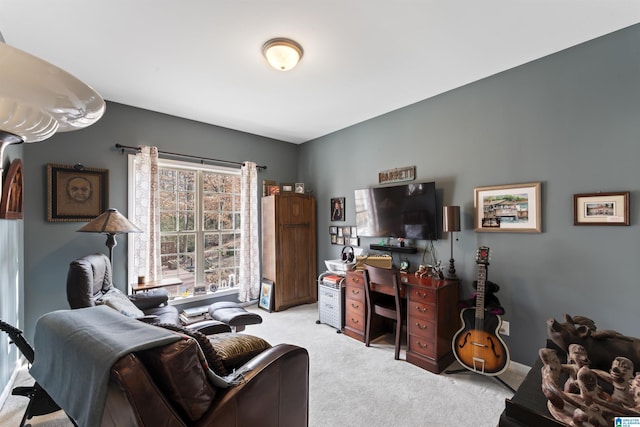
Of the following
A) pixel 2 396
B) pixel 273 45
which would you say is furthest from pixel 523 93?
pixel 2 396

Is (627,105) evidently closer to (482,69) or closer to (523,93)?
(523,93)

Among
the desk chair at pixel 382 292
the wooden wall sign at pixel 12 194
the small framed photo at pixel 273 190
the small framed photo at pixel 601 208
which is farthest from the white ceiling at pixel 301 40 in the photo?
the desk chair at pixel 382 292

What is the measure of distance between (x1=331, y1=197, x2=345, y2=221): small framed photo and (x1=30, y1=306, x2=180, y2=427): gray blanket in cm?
323

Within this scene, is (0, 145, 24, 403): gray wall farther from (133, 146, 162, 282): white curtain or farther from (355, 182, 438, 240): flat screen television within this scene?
(355, 182, 438, 240): flat screen television

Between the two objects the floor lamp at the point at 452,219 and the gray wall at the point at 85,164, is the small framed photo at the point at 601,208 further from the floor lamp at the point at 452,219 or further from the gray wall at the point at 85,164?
the gray wall at the point at 85,164

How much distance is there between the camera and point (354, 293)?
3.32m

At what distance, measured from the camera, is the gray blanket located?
3.28ft

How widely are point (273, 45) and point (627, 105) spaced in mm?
2691

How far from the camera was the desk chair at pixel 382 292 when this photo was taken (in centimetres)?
279

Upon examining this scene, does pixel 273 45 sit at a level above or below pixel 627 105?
above

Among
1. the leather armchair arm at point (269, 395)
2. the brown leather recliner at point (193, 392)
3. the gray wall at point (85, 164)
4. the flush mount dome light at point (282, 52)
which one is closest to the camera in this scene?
the brown leather recliner at point (193, 392)

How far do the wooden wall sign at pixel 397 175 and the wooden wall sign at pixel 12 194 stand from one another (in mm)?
3551

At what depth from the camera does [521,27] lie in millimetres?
2061

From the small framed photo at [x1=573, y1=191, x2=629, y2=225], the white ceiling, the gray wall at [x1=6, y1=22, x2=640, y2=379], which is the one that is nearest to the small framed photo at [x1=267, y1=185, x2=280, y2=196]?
the gray wall at [x1=6, y1=22, x2=640, y2=379]
